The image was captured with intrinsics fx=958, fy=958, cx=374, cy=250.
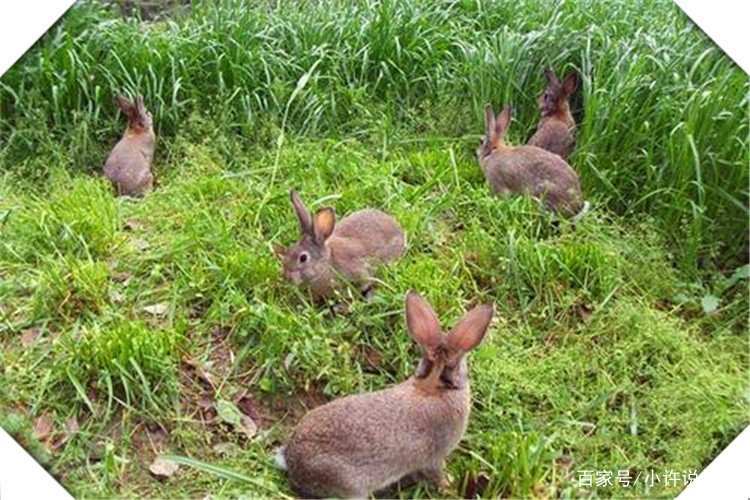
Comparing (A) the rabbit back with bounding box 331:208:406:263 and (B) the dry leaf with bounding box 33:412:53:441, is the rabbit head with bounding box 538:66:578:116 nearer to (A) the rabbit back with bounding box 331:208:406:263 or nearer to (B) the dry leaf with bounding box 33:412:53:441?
(A) the rabbit back with bounding box 331:208:406:263

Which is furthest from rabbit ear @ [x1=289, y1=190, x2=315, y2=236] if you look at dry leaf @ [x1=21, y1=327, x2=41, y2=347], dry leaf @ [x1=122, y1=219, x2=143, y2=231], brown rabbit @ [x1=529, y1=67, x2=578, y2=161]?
brown rabbit @ [x1=529, y1=67, x2=578, y2=161]

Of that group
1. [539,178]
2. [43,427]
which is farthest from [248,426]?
[539,178]

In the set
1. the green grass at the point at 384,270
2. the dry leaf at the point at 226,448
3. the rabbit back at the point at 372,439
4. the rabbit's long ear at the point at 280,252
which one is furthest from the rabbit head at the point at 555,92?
the dry leaf at the point at 226,448

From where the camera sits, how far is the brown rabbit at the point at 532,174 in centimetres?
466

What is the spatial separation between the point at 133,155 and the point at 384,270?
191cm

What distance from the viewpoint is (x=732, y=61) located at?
461cm

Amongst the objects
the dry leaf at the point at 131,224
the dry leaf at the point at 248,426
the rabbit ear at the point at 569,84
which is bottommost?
the dry leaf at the point at 248,426

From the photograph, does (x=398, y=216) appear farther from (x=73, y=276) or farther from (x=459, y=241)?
(x=73, y=276)

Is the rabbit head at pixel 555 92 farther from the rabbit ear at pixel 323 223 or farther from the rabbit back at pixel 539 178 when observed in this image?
the rabbit ear at pixel 323 223

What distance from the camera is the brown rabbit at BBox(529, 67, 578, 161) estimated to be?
516cm

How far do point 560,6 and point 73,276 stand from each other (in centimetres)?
358

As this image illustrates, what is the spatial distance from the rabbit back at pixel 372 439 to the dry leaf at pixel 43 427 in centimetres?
92

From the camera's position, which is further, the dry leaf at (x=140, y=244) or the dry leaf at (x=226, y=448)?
the dry leaf at (x=140, y=244)

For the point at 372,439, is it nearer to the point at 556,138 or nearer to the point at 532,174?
the point at 532,174
